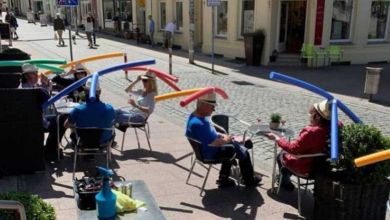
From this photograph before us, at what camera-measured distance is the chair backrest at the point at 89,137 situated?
19.7ft

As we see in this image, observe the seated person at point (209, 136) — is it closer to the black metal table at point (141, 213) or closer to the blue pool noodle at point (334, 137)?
the blue pool noodle at point (334, 137)

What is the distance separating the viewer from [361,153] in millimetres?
4512

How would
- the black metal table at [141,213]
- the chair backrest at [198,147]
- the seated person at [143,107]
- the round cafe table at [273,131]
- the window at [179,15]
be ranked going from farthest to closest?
1. the window at [179,15]
2. the seated person at [143,107]
3. the round cafe table at [273,131]
4. the chair backrest at [198,147]
5. the black metal table at [141,213]

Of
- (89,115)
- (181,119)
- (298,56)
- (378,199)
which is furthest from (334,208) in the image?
(298,56)

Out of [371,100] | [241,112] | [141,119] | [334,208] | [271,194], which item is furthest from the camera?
[371,100]

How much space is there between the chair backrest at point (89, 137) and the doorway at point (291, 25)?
14.4 m

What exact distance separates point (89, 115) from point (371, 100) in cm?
861

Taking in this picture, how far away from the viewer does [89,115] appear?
5.96 meters

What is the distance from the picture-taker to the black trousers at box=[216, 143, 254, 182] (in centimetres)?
565

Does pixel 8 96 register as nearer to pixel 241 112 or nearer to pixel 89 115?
pixel 89 115

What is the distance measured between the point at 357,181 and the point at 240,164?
1.68 m

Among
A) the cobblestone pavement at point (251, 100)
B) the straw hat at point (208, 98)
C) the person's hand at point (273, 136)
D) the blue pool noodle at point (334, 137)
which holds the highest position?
the straw hat at point (208, 98)

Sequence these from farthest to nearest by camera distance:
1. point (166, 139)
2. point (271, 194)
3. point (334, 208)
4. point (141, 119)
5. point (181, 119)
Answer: point (181, 119) < point (166, 139) < point (141, 119) < point (271, 194) < point (334, 208)

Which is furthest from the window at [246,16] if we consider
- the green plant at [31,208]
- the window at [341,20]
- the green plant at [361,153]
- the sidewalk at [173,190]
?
the green plant at [31,208]
